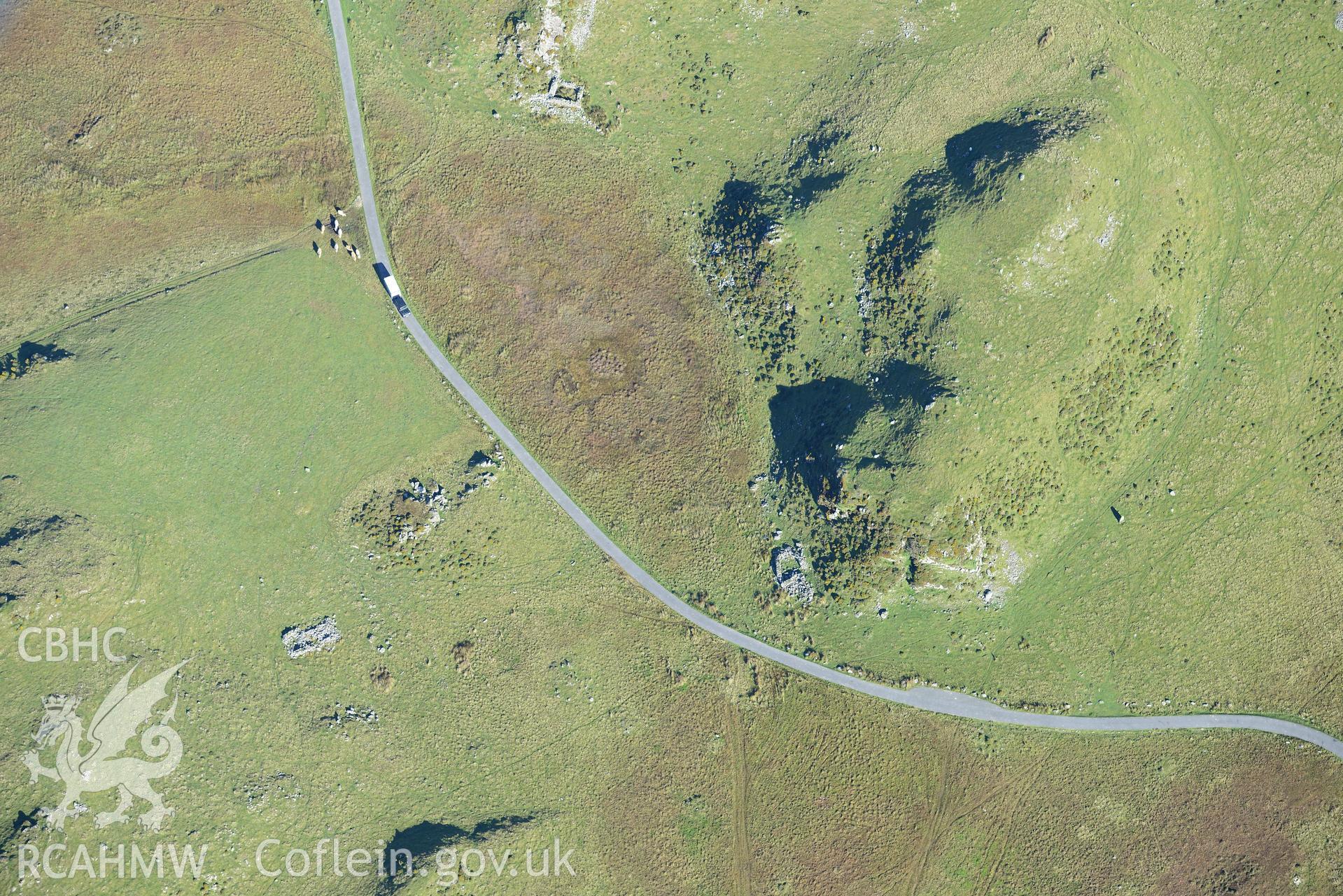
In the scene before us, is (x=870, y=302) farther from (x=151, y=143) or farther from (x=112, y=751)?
(x=112, y=751)

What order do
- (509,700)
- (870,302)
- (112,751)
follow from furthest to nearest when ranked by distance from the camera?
1. (509,700)
2. (870,302)
3. (112,751)

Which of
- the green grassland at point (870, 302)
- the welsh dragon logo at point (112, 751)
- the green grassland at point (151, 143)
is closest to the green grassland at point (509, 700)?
the green grassland at point (151, 143)

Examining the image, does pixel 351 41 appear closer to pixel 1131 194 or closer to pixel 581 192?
pixel 581 192

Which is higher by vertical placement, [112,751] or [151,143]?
[151,143]

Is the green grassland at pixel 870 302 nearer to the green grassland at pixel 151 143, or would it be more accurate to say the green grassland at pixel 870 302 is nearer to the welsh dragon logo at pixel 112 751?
the green grassland at pixel 151 143

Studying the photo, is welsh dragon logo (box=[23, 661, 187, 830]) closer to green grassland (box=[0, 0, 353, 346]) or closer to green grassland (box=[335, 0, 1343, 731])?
green grassland (box=[0, 0, 353, 346])

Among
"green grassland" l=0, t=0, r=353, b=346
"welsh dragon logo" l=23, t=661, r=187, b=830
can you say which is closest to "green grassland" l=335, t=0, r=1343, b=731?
"green grassland" l=0, t=0, r=353, b=346

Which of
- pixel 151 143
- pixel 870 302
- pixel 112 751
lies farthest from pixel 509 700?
pixel 151 143
